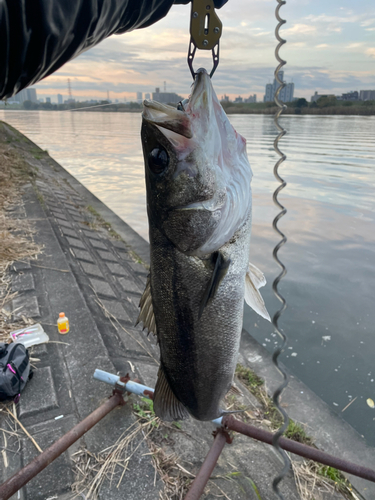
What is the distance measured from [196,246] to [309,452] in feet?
6.12

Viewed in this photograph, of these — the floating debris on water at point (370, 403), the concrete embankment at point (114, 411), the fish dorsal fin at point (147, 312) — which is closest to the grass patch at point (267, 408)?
the concrete embankment at point (114, 411)

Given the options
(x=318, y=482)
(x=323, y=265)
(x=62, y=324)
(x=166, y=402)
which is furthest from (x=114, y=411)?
(x=323, y=265)

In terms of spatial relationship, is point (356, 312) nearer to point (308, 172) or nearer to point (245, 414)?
point (245, 414)

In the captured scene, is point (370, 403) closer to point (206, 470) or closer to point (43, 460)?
point (206, 470)

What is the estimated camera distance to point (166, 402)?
174cm

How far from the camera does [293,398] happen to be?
12.5ft

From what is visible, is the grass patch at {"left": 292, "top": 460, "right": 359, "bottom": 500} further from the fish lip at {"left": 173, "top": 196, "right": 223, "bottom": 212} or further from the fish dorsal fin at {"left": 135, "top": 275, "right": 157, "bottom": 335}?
the fish lip at {"left": 173, "top": 196, "right": 223, "bottom": 212}

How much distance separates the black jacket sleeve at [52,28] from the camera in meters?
A: 1.20

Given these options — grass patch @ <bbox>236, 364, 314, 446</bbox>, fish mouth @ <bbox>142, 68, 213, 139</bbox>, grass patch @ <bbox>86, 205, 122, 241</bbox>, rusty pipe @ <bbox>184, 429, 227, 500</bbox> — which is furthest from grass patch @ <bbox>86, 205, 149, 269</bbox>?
fish mouth @ <bbox>142, 68, 213, 139</bbox>

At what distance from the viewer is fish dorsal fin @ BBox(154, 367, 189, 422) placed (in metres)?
1.73

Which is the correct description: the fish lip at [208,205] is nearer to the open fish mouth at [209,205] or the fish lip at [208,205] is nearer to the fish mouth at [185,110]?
the open fish mouth at [209,205]

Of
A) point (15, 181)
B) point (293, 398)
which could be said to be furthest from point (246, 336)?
point (15, 181)

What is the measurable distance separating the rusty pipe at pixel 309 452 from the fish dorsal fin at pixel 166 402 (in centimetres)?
106

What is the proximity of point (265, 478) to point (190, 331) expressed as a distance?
6.29 feet
